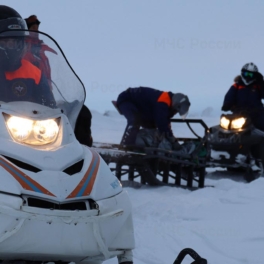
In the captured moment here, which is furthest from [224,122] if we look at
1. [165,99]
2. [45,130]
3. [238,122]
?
[45,130]

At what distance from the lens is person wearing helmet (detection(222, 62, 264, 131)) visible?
11.0 meters

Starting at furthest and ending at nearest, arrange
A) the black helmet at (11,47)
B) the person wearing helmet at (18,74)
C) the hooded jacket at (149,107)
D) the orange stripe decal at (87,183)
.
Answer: the hooded jacket at (149,107)
the black helmet at (11,47)
the person wearing helmet at (18,74)
the orange stripe decal at (87,183)

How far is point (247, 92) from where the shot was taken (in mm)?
11156

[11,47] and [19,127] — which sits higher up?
[11,47]

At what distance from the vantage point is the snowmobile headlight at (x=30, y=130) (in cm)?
336

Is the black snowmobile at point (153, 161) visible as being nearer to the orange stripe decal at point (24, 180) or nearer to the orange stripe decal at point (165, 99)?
the orange stripe decal at point (165, 99)

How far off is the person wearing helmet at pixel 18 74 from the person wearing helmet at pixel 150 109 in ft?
17.9

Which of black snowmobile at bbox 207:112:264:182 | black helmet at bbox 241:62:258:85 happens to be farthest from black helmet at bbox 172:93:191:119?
black helmet at bbox 241:62:258:85

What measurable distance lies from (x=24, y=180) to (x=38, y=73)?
0.93m

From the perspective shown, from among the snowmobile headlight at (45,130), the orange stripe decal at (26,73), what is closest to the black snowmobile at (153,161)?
the orange stripe decal at (26,73)

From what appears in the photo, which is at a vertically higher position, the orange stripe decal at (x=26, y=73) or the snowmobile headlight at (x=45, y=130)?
the orange stripe decal at (x=26, y=73)

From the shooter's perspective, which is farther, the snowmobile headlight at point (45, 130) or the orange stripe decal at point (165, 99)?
the orange stripe decal at point (165, 99)

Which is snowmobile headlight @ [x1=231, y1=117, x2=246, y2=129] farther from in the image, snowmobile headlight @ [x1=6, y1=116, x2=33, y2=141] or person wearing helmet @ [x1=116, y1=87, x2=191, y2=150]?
snowmobile headlight @ [x1=6, y1=116, x2=33, y2=141]

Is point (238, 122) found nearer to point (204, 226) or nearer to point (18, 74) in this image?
point (204, 226)
